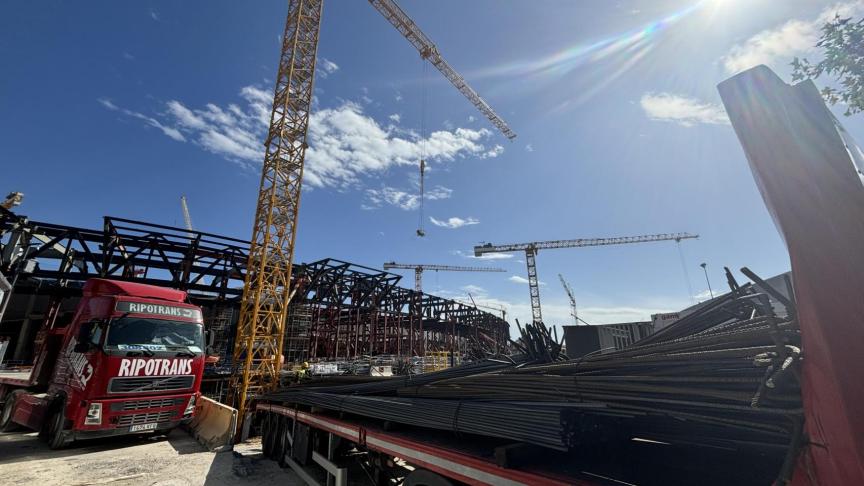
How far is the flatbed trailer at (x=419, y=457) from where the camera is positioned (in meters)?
2.63

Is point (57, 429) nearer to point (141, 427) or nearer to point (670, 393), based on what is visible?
point (141, 427)

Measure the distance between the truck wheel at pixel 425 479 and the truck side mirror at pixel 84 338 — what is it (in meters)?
8.82

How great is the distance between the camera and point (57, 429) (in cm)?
862

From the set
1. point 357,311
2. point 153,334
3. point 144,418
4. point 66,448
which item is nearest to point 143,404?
point 144,418

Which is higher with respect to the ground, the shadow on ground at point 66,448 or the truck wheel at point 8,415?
the truck wheel at point 8,415

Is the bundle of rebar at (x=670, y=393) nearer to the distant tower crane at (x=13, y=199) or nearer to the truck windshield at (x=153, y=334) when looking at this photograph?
the truck windshield at (x=153, y=334)

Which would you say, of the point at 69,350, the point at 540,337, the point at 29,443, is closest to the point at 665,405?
the point at 540,337

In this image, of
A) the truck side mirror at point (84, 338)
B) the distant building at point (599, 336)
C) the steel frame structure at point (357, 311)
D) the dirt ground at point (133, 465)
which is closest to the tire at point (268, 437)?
the dirt ground at point (133, 465)


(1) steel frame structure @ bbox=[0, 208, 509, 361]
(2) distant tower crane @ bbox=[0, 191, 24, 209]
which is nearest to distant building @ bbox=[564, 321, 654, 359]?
(1) steel frame structure @ bbox=[0, 208, 509, 361]

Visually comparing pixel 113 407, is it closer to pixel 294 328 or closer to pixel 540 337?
pixel 540 337

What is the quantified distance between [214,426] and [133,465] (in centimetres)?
263

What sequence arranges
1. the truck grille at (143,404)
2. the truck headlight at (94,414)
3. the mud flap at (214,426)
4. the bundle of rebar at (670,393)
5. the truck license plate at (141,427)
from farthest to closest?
A: the mud flap at (214,426) → the truck license plate at (141,427) → the truck grille at (143,404) → the truck headlight at (94,414) → the bundle of rebar at (670,393)

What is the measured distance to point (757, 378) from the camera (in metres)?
1.73

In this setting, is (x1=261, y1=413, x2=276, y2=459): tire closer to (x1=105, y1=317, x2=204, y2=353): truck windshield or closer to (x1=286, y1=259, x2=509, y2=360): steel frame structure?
(x1=105, y1=317, x2=204, y2=353): truck windshield
